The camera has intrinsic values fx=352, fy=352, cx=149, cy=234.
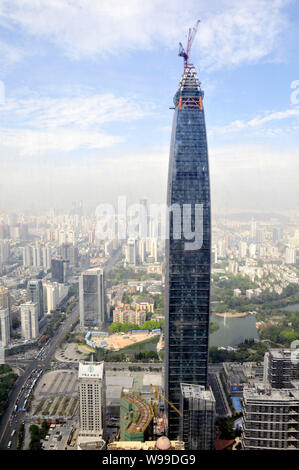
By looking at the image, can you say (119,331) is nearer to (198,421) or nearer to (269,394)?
(198,421)

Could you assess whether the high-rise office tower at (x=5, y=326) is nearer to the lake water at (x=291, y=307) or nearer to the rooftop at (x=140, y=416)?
the rooftop at (x=140, y=416)

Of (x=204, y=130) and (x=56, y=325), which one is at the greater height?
(x=204, y=130)

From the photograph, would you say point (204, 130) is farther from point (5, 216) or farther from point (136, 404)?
point (136, 404)

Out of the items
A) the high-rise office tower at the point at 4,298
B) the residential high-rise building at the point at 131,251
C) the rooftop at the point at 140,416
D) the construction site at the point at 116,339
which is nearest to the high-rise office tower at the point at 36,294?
the high-rise office tower at the point at 4,298

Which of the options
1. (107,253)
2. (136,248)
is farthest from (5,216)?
(136,248)

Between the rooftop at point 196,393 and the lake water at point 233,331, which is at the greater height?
the rooftop at point 196,393

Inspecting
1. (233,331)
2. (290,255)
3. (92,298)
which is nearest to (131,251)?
(92,298)
